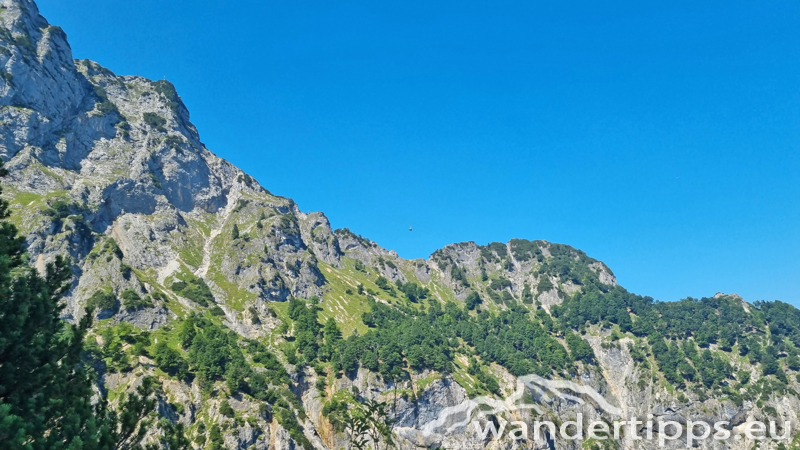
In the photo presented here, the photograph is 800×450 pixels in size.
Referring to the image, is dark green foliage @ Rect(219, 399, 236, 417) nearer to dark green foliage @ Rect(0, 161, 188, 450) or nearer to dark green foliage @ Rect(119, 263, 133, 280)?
dark green foliage @ Rect(119, 263, 133, 280)

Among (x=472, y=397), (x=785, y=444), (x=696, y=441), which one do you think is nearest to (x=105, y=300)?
(x=472, y=397)

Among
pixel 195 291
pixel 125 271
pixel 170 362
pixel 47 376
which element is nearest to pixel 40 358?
pixel 47 376

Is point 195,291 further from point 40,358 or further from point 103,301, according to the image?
point 40,358

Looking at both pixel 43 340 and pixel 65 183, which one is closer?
pixel 43 340

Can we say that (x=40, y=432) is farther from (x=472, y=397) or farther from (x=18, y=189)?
(x=18, y=189)

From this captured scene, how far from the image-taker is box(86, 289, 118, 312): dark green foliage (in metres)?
138

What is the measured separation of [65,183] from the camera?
194 meters

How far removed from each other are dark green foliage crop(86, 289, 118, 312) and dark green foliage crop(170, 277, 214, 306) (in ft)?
110

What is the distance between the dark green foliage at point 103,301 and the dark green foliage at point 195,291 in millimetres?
33645

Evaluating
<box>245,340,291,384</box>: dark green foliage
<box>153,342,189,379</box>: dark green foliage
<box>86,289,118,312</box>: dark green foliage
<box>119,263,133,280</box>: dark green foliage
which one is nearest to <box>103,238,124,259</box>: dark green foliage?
<box>119,263,133,280</box>: dark green foliage

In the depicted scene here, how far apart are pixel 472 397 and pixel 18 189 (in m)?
191

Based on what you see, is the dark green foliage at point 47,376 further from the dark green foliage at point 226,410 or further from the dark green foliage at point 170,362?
the dark green foliage at point 170,362

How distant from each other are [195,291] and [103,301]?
41.6 meters

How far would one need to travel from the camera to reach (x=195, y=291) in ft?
591
